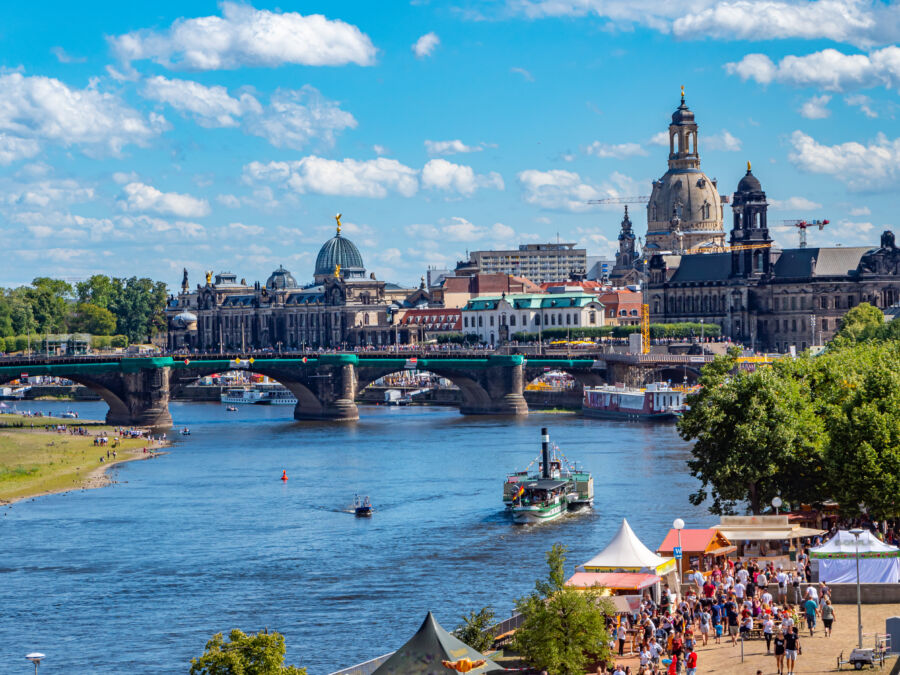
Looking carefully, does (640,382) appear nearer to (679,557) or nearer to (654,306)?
(654,306)

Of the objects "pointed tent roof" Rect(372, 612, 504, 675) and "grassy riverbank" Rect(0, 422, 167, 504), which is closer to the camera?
"pointed tent roof" Rect(372, 612, 504, 675)

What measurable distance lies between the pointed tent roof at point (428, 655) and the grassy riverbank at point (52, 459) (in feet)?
151

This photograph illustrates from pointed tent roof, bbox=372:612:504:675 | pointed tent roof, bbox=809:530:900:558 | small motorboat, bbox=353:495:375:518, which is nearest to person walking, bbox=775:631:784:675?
pointed tent roof, bbox=372:612:504:675

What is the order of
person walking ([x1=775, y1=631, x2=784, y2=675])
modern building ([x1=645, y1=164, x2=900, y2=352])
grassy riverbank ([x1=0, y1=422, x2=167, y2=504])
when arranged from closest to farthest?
person walking ([x1=775, y1=631, x2=784, y2=675]) → grassy riverbank ([x1=0, y1=422, x2=167, y2=504]) → modern building ([x1=645, y1=164, x2=900, y2=352])

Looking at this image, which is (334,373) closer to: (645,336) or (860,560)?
(645,336)

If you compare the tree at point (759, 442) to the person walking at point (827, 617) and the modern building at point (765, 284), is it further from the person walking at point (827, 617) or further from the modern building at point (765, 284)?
the modern building at point (765, 284)

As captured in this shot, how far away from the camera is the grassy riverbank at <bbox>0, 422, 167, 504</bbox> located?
251 ft

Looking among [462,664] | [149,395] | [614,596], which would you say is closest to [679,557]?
[614,596]

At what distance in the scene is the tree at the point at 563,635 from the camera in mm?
30469

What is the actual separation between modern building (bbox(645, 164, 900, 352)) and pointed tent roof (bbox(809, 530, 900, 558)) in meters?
127

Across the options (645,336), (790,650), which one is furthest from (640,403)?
(790,650)

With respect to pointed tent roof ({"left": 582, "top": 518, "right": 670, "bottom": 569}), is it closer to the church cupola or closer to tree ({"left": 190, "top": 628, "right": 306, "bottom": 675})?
tree ({"left": 190, "top": 628, "right": 306, "bottom": 675})

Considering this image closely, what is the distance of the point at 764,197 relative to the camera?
18188 centimetres

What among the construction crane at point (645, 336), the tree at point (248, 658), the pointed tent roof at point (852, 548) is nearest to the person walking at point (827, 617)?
the pointed tent roof at point (852, 548)
